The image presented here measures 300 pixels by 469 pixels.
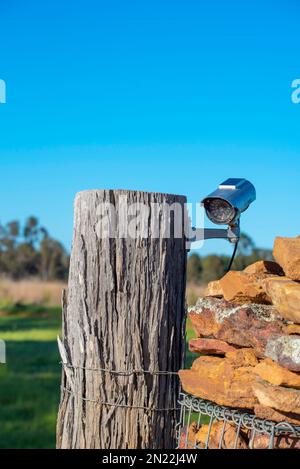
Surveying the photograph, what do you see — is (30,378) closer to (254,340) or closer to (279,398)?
(254,340)

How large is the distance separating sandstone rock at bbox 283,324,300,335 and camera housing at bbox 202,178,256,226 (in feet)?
2.46

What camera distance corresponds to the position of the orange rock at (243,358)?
112 inches

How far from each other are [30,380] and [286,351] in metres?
7.36

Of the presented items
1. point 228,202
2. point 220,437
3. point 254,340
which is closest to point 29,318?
point 228,202

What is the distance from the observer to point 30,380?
30.5ft

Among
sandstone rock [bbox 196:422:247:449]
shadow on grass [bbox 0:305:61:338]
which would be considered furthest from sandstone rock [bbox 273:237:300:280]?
shadow on grass [bbox 0:305:61:338]

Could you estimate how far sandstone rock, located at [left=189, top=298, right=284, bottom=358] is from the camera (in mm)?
2799

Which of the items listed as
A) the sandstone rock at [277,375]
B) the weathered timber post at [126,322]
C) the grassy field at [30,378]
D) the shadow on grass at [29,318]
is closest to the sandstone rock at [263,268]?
the weathered timber post at [126,322]

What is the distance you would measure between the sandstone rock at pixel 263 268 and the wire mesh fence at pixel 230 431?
2.25 feet

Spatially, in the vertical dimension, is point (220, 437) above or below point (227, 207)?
below

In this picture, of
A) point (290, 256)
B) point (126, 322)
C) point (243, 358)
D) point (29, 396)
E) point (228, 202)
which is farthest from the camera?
point (29, 396)

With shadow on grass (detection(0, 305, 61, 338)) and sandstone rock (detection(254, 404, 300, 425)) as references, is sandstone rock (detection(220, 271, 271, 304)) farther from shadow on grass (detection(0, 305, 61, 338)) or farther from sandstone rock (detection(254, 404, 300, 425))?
A: shadow on grass (detection(0, 305, 61, 338))
